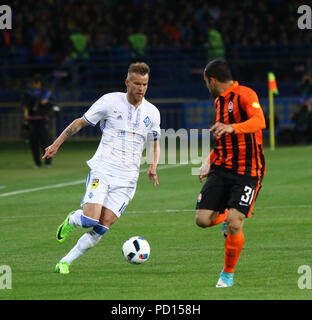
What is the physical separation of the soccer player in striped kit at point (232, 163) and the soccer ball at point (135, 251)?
1.03 m

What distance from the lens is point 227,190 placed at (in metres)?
8.81

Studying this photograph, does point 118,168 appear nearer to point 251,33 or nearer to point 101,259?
point 101,259

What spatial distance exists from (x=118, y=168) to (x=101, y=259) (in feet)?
3.97

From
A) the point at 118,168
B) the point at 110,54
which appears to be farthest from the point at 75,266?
the point at 110,54

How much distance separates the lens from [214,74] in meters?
8.71

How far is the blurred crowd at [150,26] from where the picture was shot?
33.3 m

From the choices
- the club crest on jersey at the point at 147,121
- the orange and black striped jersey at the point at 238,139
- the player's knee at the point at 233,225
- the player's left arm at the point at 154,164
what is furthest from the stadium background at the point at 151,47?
the player's knee at the point at 233,225

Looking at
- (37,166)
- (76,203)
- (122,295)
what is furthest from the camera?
(37,166)

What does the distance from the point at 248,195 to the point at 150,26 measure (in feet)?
85.7

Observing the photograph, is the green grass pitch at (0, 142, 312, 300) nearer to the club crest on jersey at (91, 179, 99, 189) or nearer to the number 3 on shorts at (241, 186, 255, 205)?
the number 3 on shorts at (241, 186, 255, 205)

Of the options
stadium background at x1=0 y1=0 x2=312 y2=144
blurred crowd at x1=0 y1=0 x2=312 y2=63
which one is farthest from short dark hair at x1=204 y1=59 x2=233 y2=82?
blurred crowd at x1=0 y1=0 x2=312 y2=63

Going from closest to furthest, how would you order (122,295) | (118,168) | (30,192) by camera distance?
(122,295) → (118,168) → (30,192)

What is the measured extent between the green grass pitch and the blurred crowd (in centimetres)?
1500

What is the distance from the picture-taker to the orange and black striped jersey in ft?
28.5
